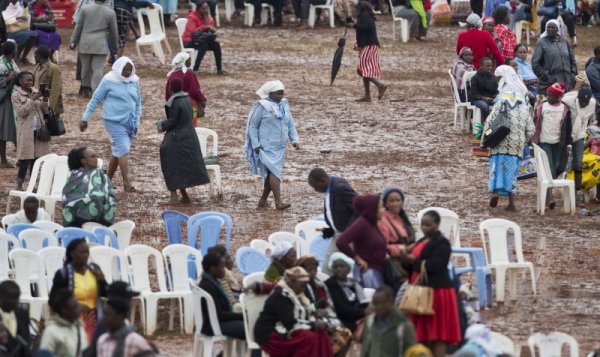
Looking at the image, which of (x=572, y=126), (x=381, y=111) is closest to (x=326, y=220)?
(x=572, y=126)

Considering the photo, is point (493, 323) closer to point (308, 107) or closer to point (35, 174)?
point (35, 174)

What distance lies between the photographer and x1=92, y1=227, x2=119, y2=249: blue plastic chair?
44.9 feet

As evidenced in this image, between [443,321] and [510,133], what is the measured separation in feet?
20.1

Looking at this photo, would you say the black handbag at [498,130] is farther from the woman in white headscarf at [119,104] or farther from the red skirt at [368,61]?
the red skirt at [368,61]

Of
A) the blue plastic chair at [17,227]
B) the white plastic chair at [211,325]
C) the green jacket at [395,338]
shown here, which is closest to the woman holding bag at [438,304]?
the green jacket at [395,338]

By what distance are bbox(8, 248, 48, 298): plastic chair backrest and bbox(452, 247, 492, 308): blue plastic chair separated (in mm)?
3347

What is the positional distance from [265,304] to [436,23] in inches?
882

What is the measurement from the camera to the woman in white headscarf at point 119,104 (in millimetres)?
17688

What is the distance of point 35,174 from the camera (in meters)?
17.0

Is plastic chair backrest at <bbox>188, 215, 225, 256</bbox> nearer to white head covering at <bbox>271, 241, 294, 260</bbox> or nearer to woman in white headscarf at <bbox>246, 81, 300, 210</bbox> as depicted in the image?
white head covering at <bbox>271, 241, 294, 260</bbox>

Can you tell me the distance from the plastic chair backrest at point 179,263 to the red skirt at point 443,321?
7.54ft

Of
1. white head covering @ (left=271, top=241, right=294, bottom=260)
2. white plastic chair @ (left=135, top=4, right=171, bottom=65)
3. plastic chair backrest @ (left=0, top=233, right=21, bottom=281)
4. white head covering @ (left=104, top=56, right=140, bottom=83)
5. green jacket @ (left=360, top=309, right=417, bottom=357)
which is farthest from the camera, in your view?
white plastic chair @ (left=135, top=4, right=171, bottom=65)

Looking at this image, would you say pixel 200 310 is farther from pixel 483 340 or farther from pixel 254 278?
pixel 483 340

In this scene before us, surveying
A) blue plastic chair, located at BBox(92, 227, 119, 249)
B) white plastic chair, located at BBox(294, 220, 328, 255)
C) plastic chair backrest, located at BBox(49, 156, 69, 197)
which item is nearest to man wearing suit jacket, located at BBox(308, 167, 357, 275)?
white plastic chair, located at BBox(294, 220, 328, 255)
